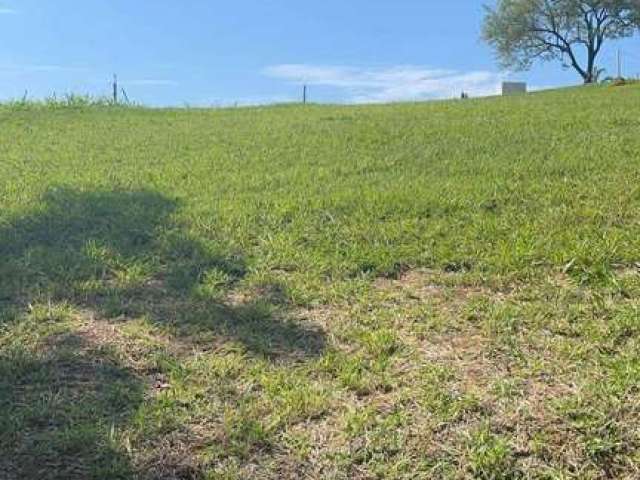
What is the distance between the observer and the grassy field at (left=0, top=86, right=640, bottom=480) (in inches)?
79.7

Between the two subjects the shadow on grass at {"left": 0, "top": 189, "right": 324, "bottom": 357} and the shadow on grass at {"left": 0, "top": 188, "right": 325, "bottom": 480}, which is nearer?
the shadow on grass at {"left": 0, "top": 188, "right": 325, "bottom": 480}

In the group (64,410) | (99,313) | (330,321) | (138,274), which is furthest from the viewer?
(138,274)

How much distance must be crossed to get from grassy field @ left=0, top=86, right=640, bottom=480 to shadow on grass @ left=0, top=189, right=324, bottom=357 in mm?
15

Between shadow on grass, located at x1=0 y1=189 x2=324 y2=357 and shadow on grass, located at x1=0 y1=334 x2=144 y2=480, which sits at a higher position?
shadow on grass, located at x1=0 y1=189 x2=324 y2=357

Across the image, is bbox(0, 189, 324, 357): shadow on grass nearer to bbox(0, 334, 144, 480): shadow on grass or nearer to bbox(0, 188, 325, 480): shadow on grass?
bbox(0, 188, 325, 480): shadow on grass

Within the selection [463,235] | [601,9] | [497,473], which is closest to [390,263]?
[463,235]

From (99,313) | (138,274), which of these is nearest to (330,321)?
(99,313)

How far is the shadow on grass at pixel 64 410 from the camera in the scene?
200 centimetres

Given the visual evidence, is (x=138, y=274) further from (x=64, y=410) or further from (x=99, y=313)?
(x=64, y=410)

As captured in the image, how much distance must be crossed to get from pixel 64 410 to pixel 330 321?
1004 millimetres

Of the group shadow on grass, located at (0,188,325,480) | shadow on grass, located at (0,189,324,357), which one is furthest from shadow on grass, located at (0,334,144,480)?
shadow on grass, located at (0,189,324,357)

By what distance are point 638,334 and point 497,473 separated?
0.90 m

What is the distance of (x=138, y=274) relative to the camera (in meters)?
3.39

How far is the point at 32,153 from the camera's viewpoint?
7.26m
